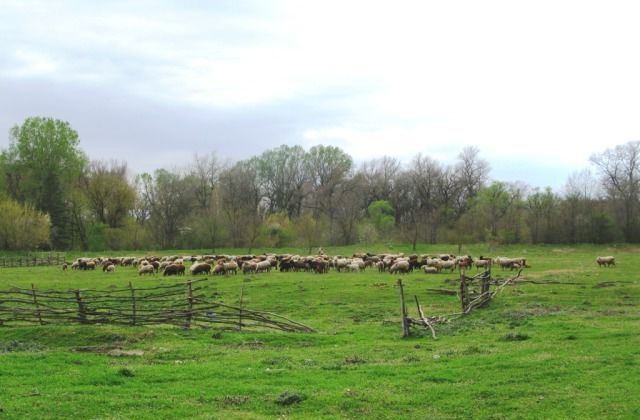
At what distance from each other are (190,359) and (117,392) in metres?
3.82

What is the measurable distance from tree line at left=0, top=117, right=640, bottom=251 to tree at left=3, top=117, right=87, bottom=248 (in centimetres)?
15

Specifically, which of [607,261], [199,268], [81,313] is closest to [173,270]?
[199,268]

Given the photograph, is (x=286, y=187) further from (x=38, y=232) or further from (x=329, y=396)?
(x=329, y=396)

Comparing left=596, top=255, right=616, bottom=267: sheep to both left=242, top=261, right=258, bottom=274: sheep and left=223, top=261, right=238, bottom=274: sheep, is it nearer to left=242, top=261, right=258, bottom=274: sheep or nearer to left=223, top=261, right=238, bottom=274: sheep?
left=242, top=261, right=258, bottom=274: sheep

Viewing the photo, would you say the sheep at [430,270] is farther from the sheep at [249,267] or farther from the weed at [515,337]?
the weed at [515,337]

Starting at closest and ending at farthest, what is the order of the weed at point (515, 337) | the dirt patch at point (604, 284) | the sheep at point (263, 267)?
the weed at point (515, 337), the dirt patch at point (604, 284), the sheep at point (263, 267)

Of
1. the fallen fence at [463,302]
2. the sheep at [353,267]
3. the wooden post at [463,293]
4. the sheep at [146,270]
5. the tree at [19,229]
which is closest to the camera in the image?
the fallen fence at [463,302]

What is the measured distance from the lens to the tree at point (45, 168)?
288 feet

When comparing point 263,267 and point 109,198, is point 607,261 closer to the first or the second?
point 263,267

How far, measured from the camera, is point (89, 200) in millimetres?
92000

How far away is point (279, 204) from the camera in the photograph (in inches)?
4210

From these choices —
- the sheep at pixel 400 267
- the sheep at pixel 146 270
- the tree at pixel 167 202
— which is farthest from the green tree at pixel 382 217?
the sheep at pixel 146 270

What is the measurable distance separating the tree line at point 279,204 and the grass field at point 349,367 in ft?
175

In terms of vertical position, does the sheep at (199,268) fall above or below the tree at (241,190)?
below
